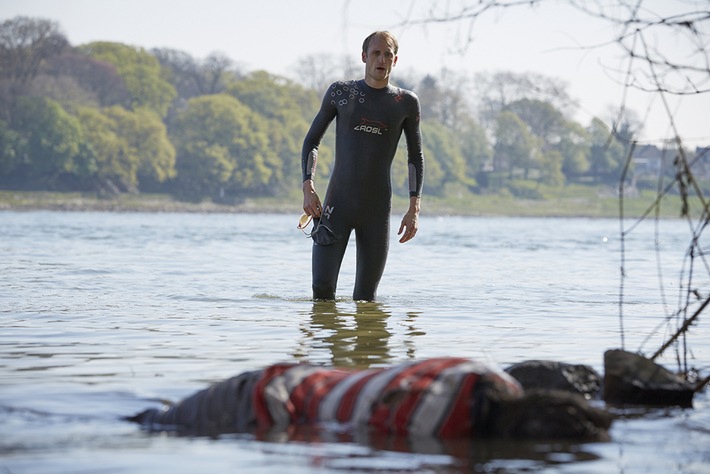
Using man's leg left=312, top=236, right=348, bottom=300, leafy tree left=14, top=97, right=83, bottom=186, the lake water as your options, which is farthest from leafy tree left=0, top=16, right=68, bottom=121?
man's leg left=312, top=236, right=348, bottom=300

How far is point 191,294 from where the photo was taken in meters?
12.4

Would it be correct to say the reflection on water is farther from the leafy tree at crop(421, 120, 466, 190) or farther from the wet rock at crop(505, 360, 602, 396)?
the leafy tree at crop(421, 120, 466, 190)

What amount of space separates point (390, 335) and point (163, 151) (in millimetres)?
89238

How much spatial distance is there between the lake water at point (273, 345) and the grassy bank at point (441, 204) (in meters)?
71.3

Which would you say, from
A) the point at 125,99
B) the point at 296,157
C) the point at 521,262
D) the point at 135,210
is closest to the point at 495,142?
the point at 296,157

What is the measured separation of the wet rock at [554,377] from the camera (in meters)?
5.87

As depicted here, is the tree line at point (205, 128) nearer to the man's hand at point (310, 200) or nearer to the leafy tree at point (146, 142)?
the leafy tree at point (146, 142)

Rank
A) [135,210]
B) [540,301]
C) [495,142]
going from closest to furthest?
[540,301], [135,210], [495,142]

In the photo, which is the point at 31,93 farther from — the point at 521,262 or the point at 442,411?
the point at 442,411

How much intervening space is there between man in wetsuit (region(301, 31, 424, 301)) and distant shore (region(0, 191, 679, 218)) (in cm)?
7561

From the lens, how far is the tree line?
93375 mm

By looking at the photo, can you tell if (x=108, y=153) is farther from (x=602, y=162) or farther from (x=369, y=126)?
(x=369, y=126)

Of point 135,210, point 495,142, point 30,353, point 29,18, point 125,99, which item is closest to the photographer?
point 30,353

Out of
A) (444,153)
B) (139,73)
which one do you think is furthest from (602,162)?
(139,73)
